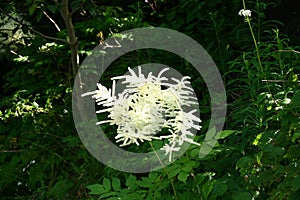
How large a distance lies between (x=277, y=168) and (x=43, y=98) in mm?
2414

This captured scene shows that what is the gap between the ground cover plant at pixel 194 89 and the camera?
232cm

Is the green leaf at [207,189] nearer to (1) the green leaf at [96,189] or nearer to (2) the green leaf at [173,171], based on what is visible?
(2) the green leaf at [173,171]

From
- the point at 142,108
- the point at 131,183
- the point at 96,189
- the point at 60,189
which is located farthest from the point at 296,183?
the point at 60,189

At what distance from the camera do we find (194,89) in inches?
150

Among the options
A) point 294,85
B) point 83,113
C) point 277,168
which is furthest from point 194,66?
point 277,168

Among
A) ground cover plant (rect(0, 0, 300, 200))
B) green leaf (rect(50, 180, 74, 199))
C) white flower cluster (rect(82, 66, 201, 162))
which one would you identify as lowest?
green leaf (rect(50, 180, 74, 199))

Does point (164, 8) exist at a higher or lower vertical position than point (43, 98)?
higher

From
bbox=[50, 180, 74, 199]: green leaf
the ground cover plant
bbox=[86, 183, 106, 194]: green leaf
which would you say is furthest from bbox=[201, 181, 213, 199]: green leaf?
bbox=[50, 180, 74, 199]: green leaf

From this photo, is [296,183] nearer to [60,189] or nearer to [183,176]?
[183,176]

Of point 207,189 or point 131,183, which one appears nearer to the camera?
point 207,189

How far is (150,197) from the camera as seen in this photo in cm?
231

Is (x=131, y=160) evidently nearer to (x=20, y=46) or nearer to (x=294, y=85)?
(x=294, y=85)

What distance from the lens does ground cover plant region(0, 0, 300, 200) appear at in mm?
2324

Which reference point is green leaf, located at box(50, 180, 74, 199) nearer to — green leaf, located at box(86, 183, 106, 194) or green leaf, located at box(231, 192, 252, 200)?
green leaf, located at box(86, 183, 106, 194)
